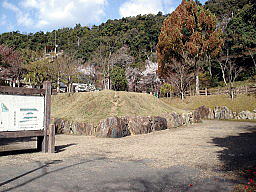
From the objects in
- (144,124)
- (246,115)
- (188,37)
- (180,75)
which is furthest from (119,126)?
(188,37)

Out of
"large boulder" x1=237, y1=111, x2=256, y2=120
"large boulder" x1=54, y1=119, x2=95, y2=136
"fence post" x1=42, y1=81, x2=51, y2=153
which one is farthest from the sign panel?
"large boulder" x1=237, y1=111, x2=256, y2=120

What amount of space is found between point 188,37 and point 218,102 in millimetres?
9911

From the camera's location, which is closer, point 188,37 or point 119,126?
point 119,126

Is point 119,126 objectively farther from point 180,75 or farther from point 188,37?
point 188,37

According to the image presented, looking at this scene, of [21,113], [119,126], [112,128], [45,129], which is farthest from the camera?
[119,126]

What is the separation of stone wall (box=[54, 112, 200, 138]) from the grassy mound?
476 mm

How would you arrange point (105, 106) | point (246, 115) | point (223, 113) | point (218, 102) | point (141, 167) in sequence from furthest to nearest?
1. point (218, 102)
2. point (223, 113)
3. point (246, 115)
4. point (105, 106)
5. point (141, 167)

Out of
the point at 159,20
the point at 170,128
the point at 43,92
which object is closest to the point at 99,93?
the point at 170,128

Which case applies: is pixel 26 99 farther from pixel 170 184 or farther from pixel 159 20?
pixel 159 20

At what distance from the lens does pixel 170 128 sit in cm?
1484

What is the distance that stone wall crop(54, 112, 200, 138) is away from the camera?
11.3 meters

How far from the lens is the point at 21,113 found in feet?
21.9

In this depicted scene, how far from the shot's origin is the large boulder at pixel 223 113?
68.2ft

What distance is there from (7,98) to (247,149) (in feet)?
25.9
